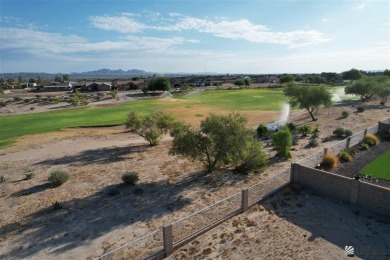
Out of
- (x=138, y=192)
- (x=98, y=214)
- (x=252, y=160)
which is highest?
(x=252, y=160)

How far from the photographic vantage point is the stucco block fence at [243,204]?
1252 cm

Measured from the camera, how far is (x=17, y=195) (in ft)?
64.5

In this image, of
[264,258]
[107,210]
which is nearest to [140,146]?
[107,210]

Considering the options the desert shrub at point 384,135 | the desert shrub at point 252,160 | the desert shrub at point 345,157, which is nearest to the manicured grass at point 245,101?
the desert shrub at point 384,135

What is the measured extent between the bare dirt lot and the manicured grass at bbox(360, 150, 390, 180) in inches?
219

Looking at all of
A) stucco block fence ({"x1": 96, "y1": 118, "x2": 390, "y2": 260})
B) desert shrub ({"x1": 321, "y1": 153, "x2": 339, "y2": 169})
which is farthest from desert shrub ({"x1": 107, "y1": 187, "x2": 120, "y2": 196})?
desert shrub ({"x1": 321, "y1": 153, "x2": 339, "y2": 169})

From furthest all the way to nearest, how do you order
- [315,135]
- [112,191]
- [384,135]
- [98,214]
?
[315,135] → [384,135] → [112,191] → [98,214]

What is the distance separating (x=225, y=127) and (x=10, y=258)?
1402 cm

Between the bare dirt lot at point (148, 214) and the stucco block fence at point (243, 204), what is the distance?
56 cm

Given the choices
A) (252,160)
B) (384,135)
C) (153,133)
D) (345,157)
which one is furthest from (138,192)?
(384,135)

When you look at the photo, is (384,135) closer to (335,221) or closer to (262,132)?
(262,132)

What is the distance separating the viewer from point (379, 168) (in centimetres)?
2164

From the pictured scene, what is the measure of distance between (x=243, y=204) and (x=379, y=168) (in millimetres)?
12890

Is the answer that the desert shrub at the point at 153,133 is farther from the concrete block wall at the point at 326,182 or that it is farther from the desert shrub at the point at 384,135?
the desert shrub at the point at 384,135
